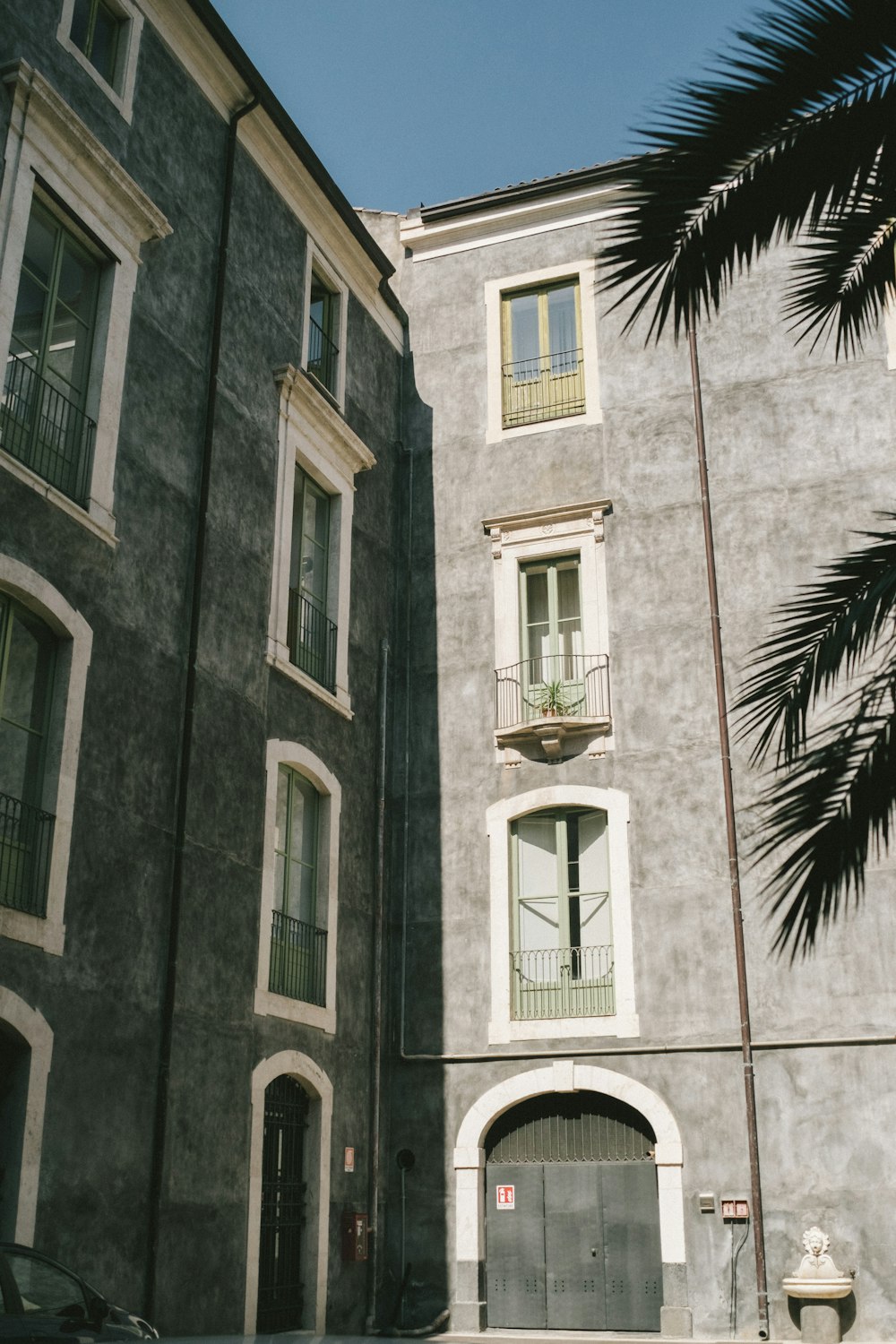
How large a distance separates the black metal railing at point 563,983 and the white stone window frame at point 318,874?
8.19ft

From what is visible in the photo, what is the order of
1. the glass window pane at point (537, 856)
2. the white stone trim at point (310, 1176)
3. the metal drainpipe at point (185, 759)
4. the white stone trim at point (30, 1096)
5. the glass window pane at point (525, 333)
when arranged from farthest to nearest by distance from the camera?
1. the glass window pane at point (525, 333)
2. the glass window pane at point (537, 856)
3. the white stone trim at point (310, 1176)
4. the metal drainpipe at point (185, 759)
5. the white stone trim at point (30, 1096)

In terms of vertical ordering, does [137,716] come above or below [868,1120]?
above

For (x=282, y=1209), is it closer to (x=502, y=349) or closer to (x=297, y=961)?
(x=297, y=961)

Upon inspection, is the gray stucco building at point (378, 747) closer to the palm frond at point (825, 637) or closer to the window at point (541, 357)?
the window at point (541, 357)

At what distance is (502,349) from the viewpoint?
21734 millimetres

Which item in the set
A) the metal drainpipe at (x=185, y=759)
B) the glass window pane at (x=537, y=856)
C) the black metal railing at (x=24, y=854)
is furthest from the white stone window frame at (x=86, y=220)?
the glass window pane at (x=537, y=856)

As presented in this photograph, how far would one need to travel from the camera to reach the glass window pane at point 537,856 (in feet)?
62.1

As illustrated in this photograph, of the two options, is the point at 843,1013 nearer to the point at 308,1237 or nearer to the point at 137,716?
the point at 308,1237

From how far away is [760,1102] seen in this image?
1686cm

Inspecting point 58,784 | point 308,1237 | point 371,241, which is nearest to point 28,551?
point 58,784

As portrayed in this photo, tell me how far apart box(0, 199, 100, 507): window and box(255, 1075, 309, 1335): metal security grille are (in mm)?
7137

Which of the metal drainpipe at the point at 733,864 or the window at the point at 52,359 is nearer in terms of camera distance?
the window at the point at 52,359

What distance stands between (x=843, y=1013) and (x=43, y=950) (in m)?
A: 9.33

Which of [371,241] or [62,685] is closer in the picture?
[62,685]
